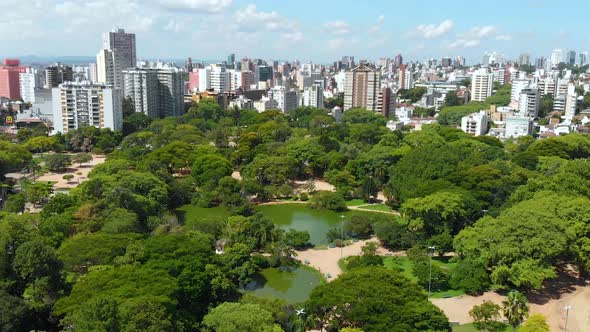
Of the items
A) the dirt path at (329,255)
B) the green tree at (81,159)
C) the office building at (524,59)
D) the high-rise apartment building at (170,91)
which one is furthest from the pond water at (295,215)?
the office building at (524,59)

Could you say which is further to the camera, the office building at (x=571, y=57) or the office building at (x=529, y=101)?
the office building at (x=571, y=57)

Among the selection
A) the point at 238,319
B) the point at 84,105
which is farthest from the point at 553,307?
the point at 84,105

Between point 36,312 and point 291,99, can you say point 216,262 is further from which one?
point 291,99

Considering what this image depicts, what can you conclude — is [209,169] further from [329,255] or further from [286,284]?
[286,284]

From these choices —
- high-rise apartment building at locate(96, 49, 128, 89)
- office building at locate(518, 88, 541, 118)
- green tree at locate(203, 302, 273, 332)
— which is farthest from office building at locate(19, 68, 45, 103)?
green tree at locate(203, 302, 273, 332)

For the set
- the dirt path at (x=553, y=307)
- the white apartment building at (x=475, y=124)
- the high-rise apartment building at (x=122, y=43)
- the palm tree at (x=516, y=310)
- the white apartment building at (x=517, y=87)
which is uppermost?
the high-rise apartment building at (x=122, y=43)

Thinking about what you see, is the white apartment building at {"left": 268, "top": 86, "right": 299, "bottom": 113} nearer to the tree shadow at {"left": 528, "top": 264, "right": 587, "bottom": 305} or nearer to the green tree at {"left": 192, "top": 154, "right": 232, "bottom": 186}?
the green tree at {"left": 192, "top": 154, "right": 232, "bottom": 186}

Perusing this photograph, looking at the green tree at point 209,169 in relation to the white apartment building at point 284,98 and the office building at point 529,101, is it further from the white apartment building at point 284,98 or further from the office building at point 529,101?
the office building at point 529,101
